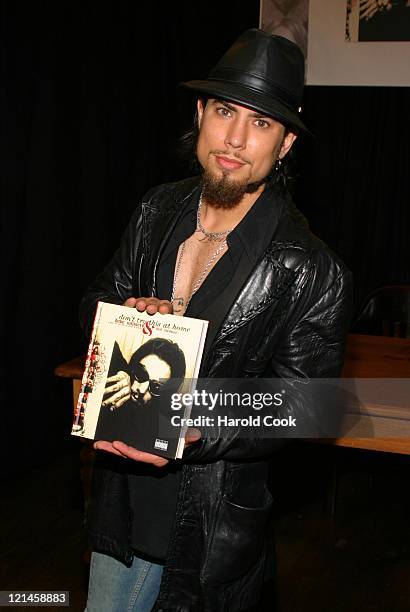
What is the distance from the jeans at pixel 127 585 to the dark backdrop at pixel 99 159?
2298mm

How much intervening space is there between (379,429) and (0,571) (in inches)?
68.6

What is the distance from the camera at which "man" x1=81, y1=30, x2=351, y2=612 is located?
174 cm

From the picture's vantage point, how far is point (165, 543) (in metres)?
1.82

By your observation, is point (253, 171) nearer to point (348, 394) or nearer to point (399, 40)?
point (348, 394)

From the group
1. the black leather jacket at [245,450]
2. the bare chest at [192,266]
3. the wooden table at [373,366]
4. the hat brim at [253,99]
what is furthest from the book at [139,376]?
the wooden table at [373,366]

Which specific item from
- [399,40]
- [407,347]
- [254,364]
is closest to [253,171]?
[254,364]

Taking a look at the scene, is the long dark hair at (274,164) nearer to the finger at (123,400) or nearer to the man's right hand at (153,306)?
the man's right hand at (153,306)

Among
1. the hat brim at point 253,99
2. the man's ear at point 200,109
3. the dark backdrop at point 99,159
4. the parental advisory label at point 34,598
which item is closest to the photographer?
the hat brim at point 253,99

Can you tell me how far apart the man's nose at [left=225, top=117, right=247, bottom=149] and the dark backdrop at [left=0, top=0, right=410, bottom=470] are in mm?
2330

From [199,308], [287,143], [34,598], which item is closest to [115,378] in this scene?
[199,308]

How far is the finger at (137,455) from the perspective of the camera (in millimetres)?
1619

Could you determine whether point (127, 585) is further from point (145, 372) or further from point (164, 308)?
point (164, 308)

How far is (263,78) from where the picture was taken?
1776 mm

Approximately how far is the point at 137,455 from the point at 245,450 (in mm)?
240
